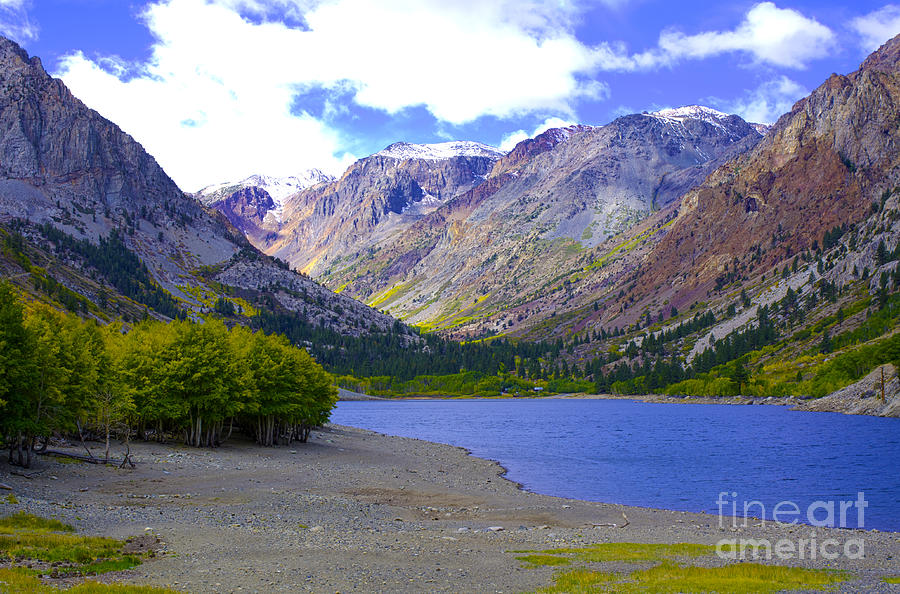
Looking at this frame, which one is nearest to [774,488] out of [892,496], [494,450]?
[892,496]

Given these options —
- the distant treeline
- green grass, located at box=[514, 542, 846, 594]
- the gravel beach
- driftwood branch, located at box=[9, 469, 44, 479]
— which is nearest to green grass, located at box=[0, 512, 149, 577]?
the gravel beach

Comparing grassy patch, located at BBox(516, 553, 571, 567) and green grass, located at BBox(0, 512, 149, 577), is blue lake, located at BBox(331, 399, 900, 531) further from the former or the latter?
green grass, located at BBox(0, 512, 149, 577)

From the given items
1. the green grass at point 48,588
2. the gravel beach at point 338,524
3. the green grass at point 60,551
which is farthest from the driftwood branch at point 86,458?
the green grass at point 48,588

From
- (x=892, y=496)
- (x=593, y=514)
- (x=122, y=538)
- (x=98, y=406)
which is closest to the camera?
(x=122, y=538)

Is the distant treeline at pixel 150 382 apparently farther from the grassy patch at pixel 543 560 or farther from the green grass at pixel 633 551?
the green grass at pixel 633 551

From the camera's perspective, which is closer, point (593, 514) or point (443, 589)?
point (443, 589)

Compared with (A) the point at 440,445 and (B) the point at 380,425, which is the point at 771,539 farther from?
(B) the point at 380,425

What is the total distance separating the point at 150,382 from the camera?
219 feet

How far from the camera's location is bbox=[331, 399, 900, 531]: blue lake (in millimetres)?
52406

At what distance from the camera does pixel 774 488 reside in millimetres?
56750

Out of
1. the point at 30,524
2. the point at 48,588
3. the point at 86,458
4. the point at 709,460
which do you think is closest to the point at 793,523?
the point at 709,460

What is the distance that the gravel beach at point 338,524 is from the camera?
23641 mm

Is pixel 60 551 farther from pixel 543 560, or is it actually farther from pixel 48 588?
pixel 543 560

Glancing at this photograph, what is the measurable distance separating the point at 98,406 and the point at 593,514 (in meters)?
41.2
